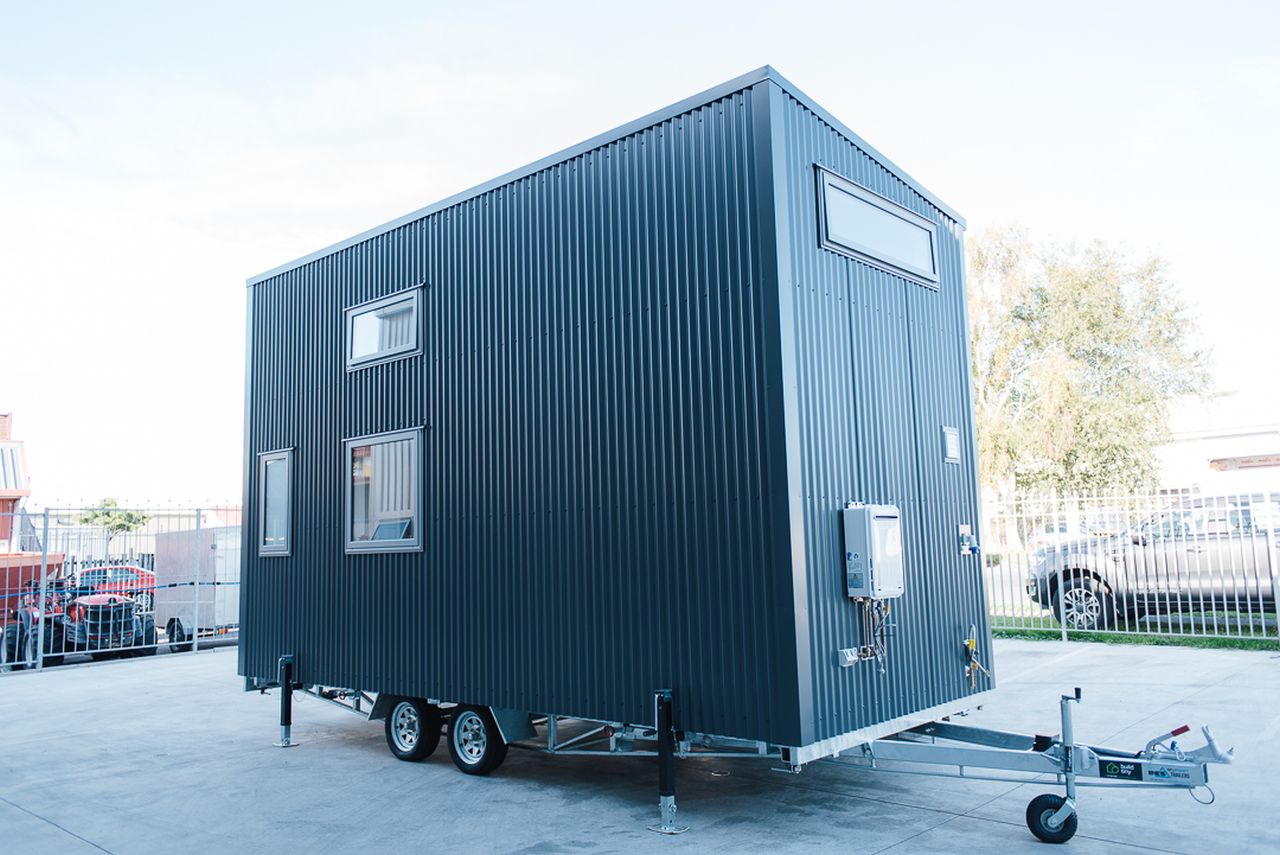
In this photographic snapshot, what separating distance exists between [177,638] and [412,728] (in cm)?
1045

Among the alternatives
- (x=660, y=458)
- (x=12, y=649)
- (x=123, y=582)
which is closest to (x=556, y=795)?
(x=660, y=458)

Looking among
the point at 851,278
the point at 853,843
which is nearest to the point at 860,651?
the point at 853,843

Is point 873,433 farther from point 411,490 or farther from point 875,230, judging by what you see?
point 411,490

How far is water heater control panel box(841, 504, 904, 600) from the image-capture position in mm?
5918

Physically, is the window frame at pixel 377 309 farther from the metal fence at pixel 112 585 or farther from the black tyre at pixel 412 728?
the metal fence at pixel 112 585

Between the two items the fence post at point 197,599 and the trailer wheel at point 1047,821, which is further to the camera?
the fence post at point 197,599

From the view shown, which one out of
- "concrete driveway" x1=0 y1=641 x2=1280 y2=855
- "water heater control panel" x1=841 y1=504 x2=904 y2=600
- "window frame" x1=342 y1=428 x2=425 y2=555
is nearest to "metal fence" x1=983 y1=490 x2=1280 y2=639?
"concrete driveway" x1=0 y1=641 x2=1280 y2=855

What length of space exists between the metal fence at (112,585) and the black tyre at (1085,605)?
12.9 m

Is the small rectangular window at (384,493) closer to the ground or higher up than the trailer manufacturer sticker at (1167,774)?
higher up

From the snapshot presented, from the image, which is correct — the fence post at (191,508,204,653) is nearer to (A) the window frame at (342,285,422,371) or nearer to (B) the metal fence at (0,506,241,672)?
(B) the metal fence at (0,506,241,672)

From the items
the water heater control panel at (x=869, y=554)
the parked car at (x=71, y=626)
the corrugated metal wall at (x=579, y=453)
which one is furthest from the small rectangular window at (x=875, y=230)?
the parked car at (x=71, y=626)

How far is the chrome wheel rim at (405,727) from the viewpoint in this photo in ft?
26.2

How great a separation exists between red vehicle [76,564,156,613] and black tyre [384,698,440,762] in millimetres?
9694

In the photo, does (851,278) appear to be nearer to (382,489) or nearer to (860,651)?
(860,651)
